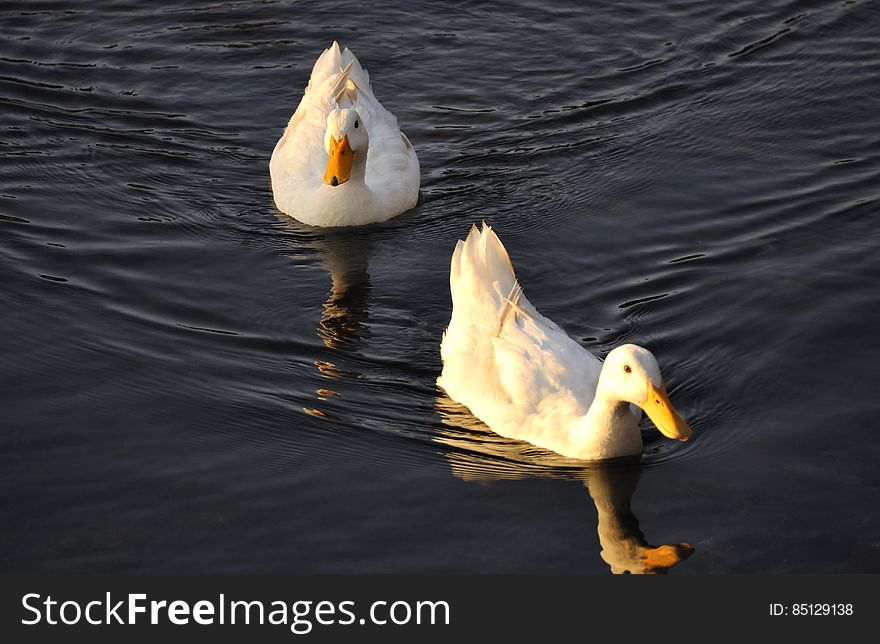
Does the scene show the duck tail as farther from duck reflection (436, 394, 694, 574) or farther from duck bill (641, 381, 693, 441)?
duck bill (641, 381, 693, 441)

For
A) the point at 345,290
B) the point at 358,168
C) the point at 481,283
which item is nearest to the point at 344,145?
the point at 358,168

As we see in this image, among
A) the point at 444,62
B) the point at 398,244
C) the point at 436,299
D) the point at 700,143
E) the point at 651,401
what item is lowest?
the point at 651,401

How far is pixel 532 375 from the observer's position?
30.0 feet

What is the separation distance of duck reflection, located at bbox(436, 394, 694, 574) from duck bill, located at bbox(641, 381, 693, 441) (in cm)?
50

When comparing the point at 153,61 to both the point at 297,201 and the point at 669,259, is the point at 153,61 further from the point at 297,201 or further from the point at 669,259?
the point at 669,259

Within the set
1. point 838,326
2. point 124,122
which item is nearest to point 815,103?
point 838,326

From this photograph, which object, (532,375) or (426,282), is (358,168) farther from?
(532,375)

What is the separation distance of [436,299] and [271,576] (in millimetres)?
3648

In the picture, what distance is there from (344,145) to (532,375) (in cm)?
404

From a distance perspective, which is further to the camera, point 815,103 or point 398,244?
point 815,103

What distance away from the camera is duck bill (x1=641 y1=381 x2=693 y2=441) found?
837cm

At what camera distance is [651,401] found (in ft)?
27.6

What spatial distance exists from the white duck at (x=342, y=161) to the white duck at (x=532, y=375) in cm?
269

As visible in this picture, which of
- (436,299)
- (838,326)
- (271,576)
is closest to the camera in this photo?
(271,576)
